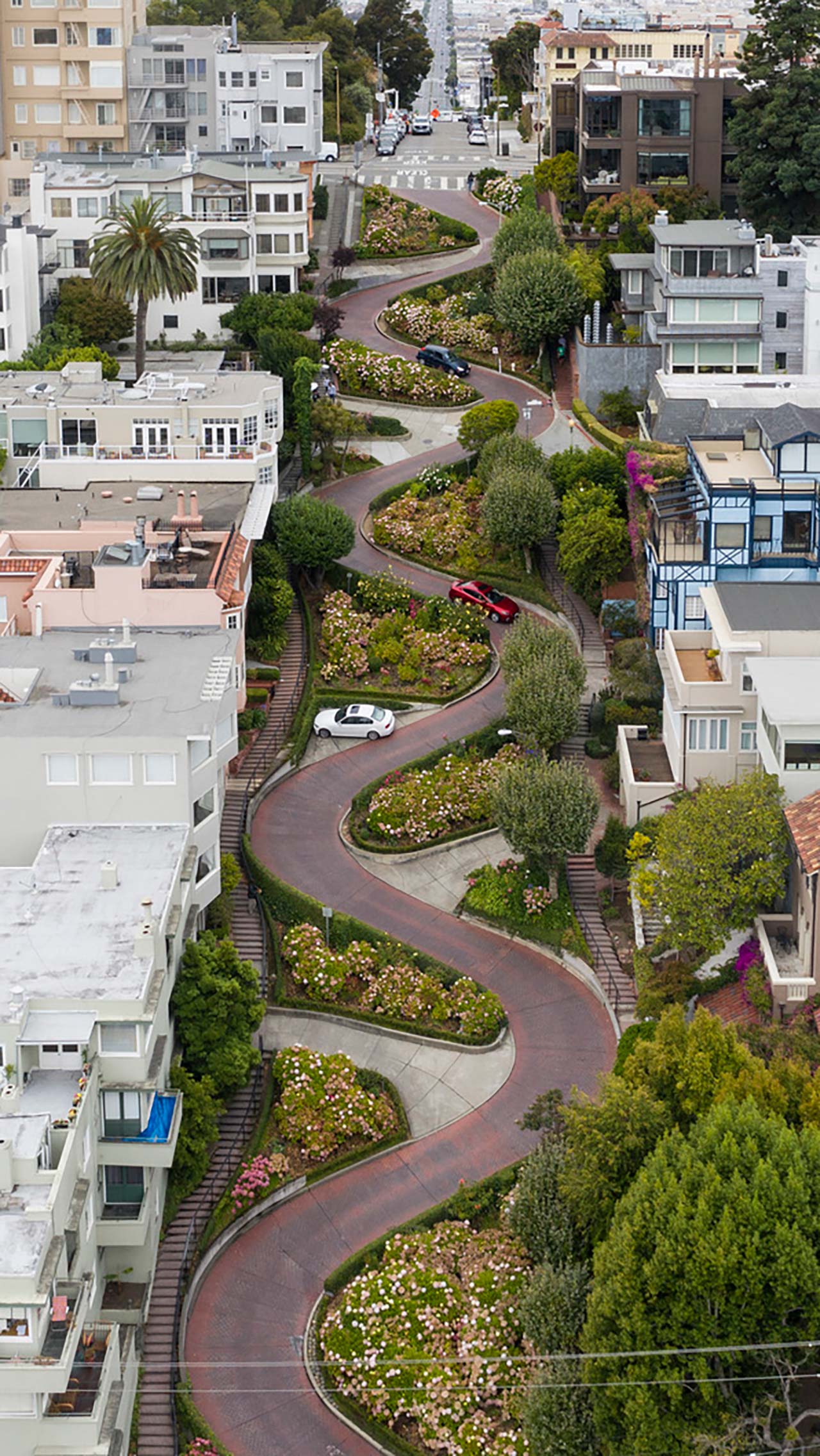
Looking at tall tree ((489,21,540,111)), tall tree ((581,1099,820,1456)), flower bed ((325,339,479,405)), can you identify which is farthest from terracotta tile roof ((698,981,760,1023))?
tall tree ((489,21,540,111))

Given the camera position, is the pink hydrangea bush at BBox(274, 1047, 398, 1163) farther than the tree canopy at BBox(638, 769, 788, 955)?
No

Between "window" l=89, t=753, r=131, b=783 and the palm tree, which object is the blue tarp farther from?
the palm tree

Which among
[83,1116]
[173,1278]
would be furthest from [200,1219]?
[83,1116]

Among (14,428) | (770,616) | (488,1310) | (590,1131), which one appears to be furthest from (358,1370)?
(14,428)

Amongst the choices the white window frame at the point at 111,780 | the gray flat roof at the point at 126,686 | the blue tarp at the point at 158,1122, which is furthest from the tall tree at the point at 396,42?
the blue tarp at the point at 158,1122

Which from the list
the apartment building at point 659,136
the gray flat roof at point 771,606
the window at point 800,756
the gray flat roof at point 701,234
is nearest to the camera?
the window at point 800,756

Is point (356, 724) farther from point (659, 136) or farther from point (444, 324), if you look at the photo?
point (659, 136)

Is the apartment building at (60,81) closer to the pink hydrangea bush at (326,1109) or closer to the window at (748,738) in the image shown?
the window at (748,738)
